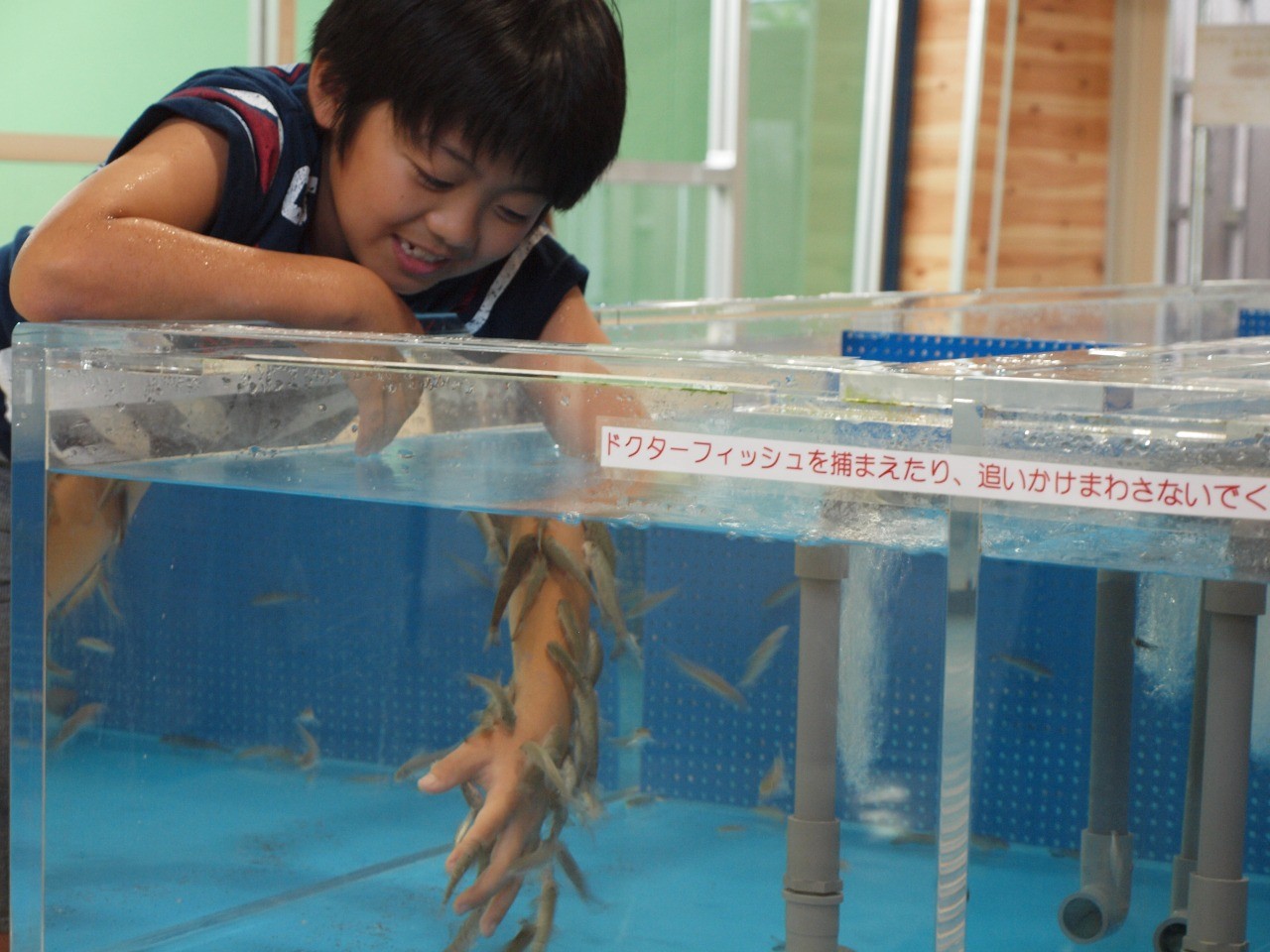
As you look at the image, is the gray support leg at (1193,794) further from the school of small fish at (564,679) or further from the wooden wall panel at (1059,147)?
the wooden wall panel at (1059,147)

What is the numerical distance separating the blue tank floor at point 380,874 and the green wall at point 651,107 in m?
3.03

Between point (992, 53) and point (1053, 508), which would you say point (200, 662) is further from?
point (992, 53)

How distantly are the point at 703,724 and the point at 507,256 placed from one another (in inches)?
25.6

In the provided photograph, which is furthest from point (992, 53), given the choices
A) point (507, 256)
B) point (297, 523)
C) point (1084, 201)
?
point (297, 523)

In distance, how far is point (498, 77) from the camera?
1277 mm

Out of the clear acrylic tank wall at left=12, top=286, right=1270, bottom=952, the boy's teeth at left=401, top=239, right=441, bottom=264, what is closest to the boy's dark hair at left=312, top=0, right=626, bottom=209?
the boy's teeth at left=401, top=239, right=441, bottom=264

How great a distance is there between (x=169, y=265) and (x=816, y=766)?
0.65 m

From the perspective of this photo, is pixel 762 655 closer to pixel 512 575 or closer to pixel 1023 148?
pixel 512 575

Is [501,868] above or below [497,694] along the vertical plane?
below

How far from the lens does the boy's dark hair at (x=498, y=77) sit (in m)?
1.28

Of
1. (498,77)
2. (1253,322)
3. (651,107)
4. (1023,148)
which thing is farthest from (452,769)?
(1023,148)

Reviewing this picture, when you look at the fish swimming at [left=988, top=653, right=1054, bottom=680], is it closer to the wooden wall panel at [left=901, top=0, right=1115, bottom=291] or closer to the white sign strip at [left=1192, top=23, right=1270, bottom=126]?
the white sign strip at [left=1192, top=23, right=1270, bottom=126]

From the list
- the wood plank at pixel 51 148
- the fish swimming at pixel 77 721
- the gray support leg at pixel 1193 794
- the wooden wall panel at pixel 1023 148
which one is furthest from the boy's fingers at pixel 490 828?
the wooden wall panel at pixel 1023 148

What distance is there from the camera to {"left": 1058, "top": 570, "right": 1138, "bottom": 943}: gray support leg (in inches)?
39.7
